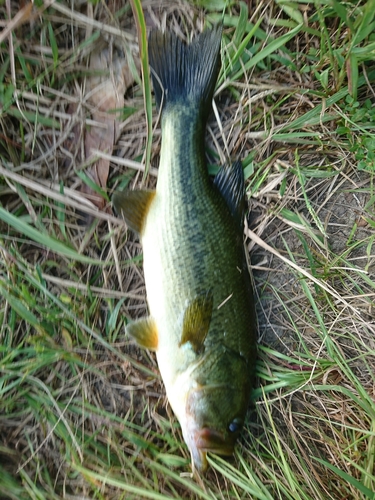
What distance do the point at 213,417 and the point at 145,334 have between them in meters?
0.51

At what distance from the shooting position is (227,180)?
88.1 inches

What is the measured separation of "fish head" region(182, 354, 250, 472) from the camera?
1952 millimetres

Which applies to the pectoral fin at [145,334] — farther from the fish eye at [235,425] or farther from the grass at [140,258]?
the fish eye at [235,425]

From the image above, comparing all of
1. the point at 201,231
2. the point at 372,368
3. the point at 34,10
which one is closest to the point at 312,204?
the point at 201,231

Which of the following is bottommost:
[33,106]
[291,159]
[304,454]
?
[304,454]

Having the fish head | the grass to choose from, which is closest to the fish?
the fish head

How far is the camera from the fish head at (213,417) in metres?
1.95

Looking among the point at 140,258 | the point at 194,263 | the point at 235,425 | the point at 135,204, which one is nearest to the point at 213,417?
the point at 235,425

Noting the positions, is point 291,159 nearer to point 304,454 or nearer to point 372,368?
point 372,368

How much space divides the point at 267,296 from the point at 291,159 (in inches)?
29.6

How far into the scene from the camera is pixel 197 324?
6.48ft

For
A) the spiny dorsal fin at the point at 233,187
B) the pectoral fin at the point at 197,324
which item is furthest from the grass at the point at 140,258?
the pectoral fin at the point at 197,324

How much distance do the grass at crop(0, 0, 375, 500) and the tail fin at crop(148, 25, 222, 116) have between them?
4.8 inches

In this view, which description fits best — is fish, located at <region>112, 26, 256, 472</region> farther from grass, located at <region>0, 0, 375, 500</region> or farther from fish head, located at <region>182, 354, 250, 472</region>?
grass, located at <region>0, 0, 375, 500</region>
